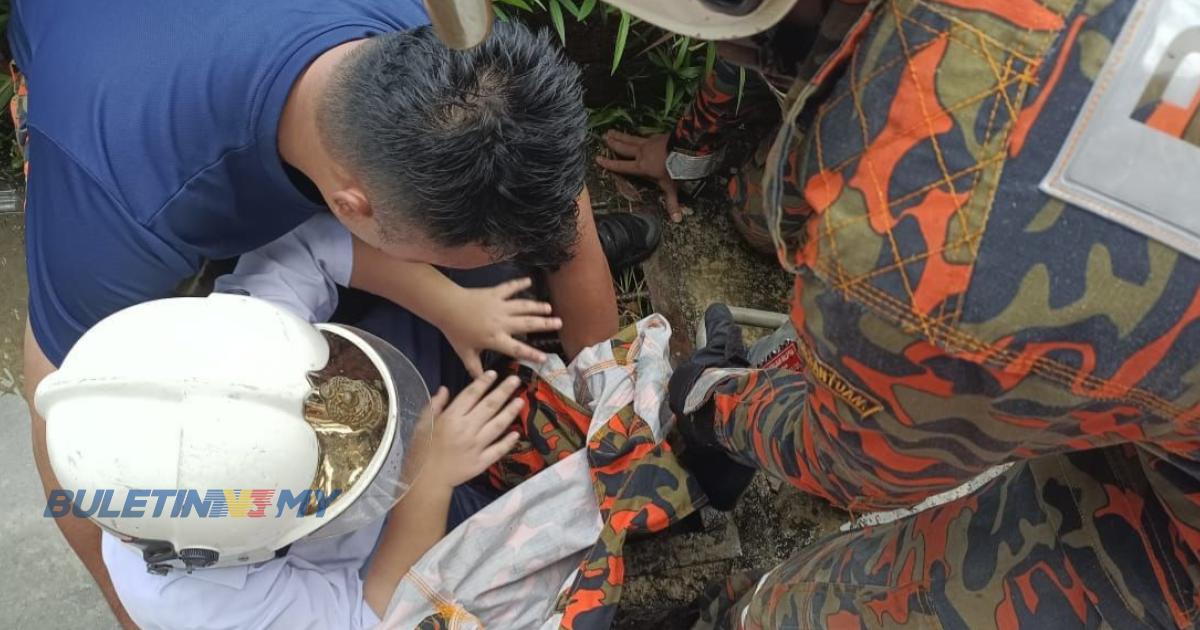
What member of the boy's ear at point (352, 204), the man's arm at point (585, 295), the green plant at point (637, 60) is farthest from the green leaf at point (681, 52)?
the boy's ear at point (352, 204)

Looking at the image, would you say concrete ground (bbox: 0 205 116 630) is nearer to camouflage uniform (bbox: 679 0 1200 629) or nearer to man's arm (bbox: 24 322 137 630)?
man's arm (bbox: 24 322 137 630)

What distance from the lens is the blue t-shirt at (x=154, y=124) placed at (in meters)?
1.51

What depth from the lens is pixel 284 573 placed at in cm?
161

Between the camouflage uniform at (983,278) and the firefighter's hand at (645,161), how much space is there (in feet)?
5.06

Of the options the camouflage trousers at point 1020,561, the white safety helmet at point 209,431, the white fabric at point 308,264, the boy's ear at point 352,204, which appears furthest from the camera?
the white fabric at point 308,264

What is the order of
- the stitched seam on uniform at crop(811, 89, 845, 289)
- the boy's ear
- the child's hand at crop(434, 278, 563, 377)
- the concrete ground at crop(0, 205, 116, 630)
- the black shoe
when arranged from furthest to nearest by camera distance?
the black shoe
the concrete ground at crop(0, 205, 116, 630)
the child's hand at crop(434, 278, 563, 377)
the boy's ear
the stitched seam on uniform at crop(811, 89, 845, 289)

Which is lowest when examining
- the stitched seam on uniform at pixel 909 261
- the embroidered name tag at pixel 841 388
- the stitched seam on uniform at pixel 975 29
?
the embroidered name tag at pixel 841 388

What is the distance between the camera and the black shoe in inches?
93.0

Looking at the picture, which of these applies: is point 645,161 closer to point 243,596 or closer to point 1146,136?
point 243,596

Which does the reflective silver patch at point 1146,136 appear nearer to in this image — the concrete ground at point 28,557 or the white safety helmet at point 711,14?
the white safety helmet at point 711,14

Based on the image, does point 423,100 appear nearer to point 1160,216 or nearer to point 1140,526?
point 1160,216

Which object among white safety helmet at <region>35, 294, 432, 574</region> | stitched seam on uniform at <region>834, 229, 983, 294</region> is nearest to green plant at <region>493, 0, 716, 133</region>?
white safety helmet at <region>35, 294, 432, 574</region>

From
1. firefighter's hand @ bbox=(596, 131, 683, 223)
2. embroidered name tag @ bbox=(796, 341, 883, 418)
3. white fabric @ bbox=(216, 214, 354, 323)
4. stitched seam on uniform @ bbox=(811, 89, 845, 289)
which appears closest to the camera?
stitched seam on uniform @ bbox=(811, 89, 845, 289)

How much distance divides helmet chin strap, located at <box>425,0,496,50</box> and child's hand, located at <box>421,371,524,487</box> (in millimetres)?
988
